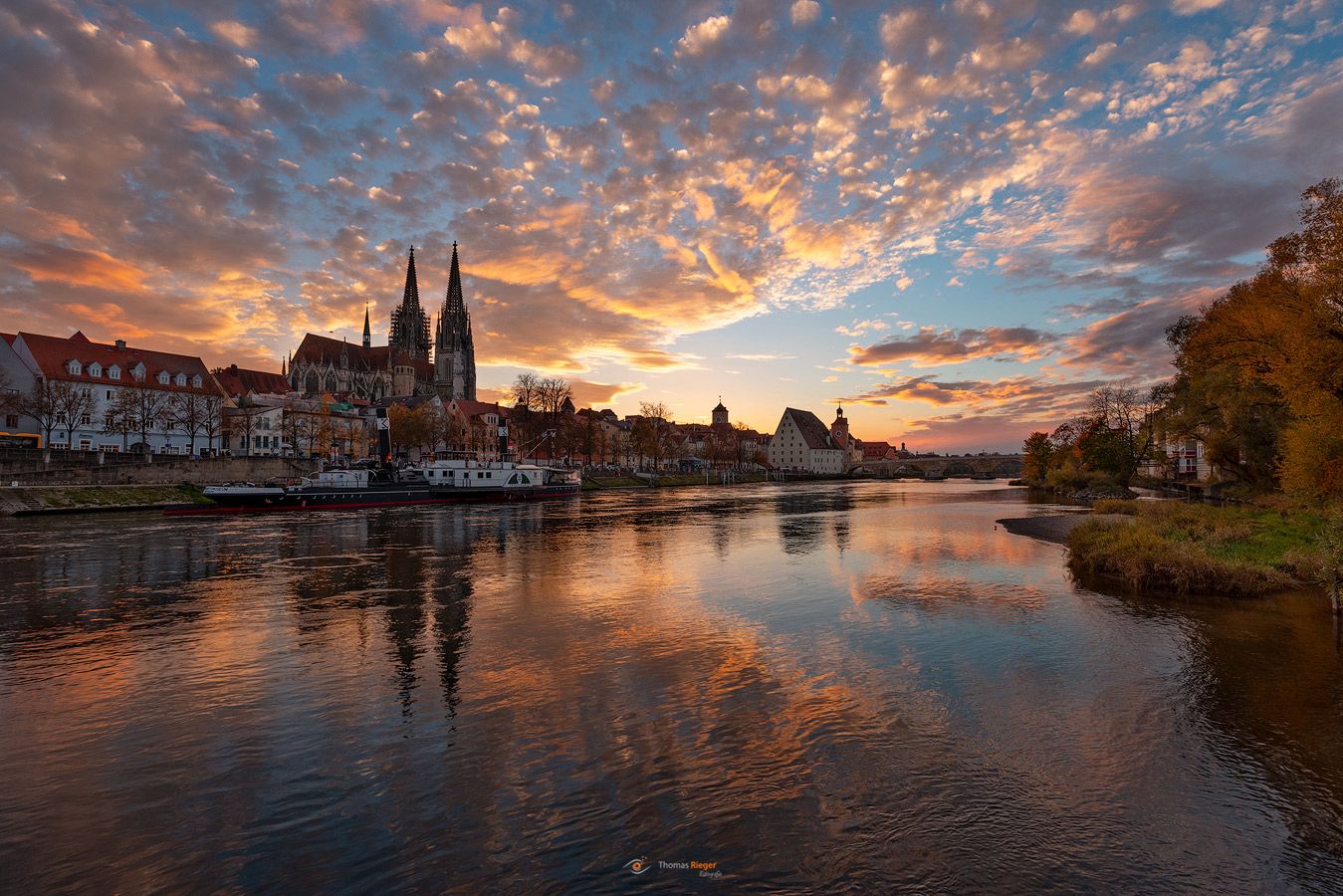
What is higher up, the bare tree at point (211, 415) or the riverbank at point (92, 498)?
the bare tree at point (211, 415)

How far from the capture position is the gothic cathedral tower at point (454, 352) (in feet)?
610

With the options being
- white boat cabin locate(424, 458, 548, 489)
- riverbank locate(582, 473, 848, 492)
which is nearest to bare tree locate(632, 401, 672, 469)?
riverbank locate(582, 473, 848, 492)

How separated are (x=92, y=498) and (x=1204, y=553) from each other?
261ft

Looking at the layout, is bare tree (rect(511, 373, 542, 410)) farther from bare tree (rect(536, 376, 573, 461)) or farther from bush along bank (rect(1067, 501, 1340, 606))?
bush along bank (rect(1067, 501, 1340, 606))

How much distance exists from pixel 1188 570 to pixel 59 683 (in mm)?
32745

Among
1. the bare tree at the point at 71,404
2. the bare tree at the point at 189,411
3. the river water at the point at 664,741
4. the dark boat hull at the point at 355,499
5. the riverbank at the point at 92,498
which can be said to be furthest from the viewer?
the bare tree at the point at 189,411

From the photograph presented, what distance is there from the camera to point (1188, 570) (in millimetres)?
22625

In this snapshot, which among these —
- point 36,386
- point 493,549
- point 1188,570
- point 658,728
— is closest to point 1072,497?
point 1188,570

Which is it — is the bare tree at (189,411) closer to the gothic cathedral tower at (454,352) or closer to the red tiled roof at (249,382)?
the red tiled roof at (249,382)

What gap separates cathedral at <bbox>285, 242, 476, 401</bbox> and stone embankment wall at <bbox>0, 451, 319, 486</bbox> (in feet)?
265

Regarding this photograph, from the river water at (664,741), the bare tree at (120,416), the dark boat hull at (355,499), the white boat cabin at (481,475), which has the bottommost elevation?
the river water at (664,741)

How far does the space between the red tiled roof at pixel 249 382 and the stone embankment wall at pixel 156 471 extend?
179ft

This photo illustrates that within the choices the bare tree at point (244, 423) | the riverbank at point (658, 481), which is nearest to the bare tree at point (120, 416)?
the bare tree at point (244, 423)

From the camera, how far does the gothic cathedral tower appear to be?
18588 centimetres
